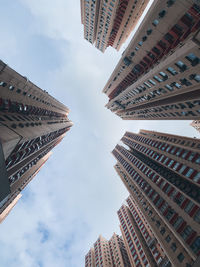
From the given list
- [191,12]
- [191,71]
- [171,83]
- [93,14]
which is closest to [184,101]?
[171,83]

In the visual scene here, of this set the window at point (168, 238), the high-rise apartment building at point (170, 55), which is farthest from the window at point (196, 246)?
the high-rise apartment building at point (170, 55)

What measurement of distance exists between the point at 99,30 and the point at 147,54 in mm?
60227

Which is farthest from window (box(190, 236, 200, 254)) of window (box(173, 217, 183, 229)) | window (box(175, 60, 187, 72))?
window (box(175, 60, 187, 72))

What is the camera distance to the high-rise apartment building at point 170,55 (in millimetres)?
21375

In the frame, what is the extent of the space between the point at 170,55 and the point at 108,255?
325 feet

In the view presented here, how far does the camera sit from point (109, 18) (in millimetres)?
66438

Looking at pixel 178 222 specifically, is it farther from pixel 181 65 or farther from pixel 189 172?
pixel 181 65

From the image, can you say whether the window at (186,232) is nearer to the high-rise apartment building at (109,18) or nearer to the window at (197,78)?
the window at (197,78)

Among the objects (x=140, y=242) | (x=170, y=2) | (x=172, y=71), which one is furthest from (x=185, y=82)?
(x=140, y=242)

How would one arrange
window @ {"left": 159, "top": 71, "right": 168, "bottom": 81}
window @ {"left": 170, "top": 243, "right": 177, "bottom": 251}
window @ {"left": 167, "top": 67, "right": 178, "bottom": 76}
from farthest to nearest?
window @ {"left": 159, "top": 71, "right": 168, "bottom": 81}, window @ {"left": 170, "top": 243, "right": 177, "bottom": 251}, window @ {"left": 167, "top": 67, "right": 178, "bottom": 76}

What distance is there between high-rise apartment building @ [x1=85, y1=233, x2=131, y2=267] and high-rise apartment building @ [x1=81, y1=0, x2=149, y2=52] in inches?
4477

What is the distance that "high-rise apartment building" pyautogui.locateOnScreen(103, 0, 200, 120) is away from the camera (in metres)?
21.4

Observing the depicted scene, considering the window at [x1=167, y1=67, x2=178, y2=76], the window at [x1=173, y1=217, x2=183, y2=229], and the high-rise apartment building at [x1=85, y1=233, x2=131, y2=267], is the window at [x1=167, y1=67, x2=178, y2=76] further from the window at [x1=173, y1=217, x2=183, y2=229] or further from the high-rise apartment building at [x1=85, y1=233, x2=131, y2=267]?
the high-rise apartment building at [x1=85, y1=233, x2=131, y2=267]

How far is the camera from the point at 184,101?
3334cm
